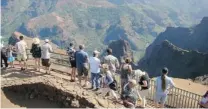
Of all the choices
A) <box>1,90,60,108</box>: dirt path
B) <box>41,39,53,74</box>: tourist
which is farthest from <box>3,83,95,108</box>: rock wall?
<box>41,39,53,74</box>: tourist

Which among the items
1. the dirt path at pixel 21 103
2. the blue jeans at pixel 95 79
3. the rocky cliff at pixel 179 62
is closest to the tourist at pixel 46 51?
the blue jeans at pixel 95 79

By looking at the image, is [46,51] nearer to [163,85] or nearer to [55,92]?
[55,92]

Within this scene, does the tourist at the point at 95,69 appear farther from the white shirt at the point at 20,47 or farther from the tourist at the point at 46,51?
the white shirt at the point at 20,47

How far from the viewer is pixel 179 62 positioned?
8775cm

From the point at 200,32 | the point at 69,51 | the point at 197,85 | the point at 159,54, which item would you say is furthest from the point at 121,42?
the point at 69,51

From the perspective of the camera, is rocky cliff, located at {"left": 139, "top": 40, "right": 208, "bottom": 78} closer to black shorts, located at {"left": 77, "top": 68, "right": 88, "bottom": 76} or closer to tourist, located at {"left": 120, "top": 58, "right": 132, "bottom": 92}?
black shorts, located at {"left": 77, "top": 68, "right": 88, "bottom": 76}

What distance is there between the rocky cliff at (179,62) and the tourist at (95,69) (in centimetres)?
5989

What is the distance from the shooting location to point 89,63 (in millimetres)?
14125

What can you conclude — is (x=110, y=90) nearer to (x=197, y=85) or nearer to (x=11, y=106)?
(x=11, y=106)

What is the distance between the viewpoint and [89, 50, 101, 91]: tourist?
1385cm

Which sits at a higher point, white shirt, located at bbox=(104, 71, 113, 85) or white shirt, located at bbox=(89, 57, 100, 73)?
white shirt, located at bbox=(89, 57, 100, 73)

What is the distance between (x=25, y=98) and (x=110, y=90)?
3.03 meters

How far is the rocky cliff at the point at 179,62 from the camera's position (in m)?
75.2

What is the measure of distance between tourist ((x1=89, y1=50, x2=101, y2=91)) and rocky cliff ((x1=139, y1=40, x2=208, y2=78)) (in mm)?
59895
